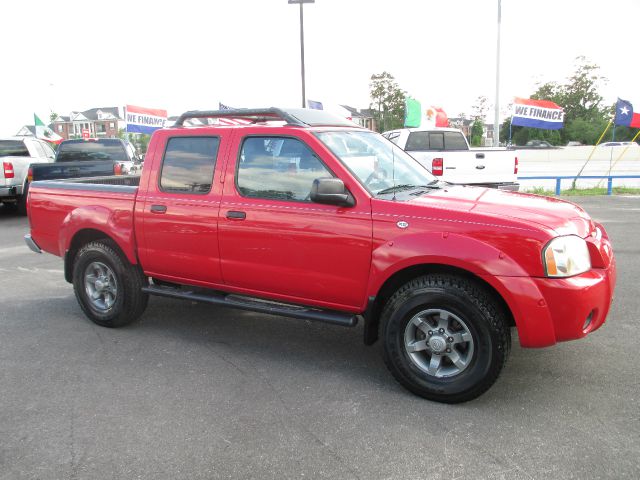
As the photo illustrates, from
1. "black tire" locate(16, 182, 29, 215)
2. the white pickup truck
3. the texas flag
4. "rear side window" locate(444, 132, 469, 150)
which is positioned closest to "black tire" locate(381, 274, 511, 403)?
the white pickup truck

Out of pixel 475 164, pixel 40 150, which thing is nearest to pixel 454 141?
pixel 475 164

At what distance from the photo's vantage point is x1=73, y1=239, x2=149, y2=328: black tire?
511 centimetres

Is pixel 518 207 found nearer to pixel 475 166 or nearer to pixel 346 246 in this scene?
pixel 346 246

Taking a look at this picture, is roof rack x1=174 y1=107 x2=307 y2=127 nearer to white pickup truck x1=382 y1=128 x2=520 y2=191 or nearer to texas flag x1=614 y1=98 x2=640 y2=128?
white pickup truck x1=382 y1=128 x2=520 y2=191

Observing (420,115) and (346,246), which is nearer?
(346,246)

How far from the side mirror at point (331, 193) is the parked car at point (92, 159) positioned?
33.0 ft

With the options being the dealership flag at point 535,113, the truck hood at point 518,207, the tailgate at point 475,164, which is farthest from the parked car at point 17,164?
the dealership flag at point 535,113

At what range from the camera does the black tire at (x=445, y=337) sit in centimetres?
349

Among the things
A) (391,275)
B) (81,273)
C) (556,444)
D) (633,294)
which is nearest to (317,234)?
(391,275)

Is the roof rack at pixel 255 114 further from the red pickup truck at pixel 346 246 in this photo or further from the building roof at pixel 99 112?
the building roof at pixel 99 112

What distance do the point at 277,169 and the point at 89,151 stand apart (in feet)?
36.6

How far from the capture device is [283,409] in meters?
3.59

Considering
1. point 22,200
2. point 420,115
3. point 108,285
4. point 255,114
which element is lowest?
point 108,285

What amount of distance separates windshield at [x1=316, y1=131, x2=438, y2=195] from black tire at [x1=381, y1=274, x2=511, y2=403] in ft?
2.79
